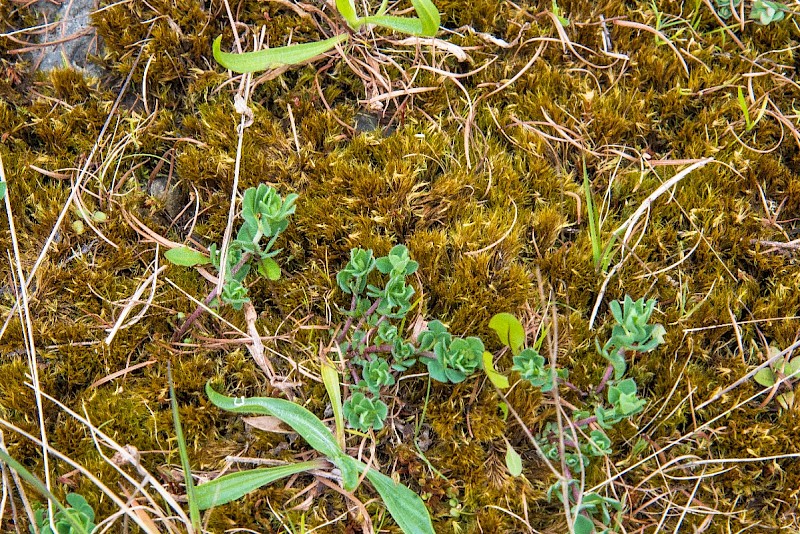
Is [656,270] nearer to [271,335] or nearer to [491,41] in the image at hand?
[491,41]

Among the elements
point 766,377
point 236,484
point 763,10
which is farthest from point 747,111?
point 236,484

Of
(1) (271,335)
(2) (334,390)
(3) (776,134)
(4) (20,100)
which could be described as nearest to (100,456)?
(1) (271,335)

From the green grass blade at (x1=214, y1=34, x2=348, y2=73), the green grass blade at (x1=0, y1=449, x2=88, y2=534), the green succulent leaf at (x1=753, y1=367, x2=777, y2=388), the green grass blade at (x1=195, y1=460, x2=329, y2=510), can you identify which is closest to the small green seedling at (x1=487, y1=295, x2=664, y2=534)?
the green succulent leaf at (x1=753, y1=367, x2=777, y2=388)

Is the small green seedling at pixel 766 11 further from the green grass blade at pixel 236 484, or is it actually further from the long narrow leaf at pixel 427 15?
the green grass blade at pixel 236 484

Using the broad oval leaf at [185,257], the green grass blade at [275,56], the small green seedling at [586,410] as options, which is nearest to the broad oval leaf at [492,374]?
the small green seedling at [586,410]

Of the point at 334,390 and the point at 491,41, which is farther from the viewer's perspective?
the point at 491,41

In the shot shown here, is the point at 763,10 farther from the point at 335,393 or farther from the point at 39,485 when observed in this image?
the point at 39,485
